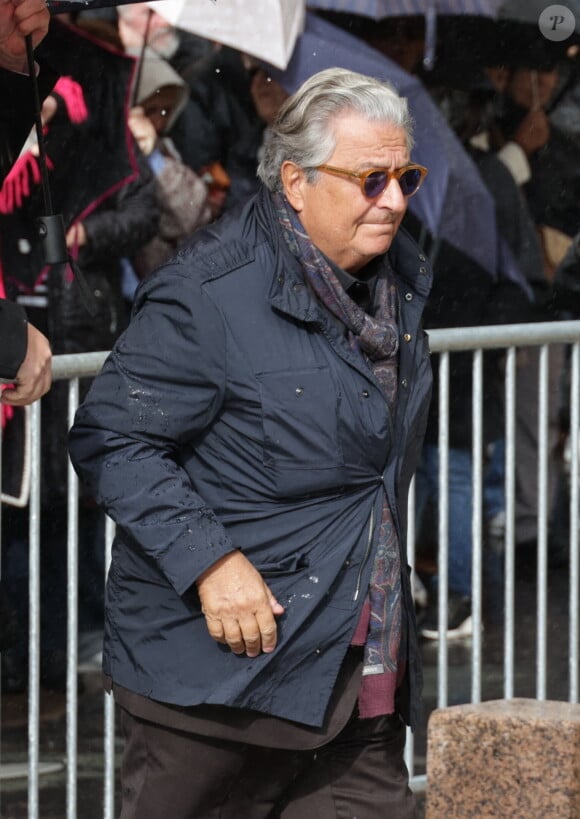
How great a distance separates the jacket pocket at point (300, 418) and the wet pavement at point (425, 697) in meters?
2.21

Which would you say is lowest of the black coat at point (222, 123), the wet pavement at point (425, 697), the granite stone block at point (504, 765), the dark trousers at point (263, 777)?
the wet pavement at point (425, 697)

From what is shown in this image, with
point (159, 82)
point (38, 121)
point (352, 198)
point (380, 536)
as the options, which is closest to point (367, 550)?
point (380, 536)

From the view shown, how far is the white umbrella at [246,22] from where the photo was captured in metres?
6.73

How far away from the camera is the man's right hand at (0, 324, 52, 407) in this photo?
3.14 m

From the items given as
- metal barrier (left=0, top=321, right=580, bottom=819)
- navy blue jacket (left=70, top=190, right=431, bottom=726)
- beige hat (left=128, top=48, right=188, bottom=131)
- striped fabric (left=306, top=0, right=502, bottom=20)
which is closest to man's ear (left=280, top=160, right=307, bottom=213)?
navy blue jacket (left=70, top=190, right=431, bottom=726)

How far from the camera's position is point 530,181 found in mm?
8312

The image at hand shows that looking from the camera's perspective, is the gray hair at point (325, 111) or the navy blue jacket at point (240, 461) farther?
the gray hair at point (325, 111)

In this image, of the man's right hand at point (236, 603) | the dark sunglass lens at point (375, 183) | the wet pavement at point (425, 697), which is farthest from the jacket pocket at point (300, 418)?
the wet pavement at point (425, 697)

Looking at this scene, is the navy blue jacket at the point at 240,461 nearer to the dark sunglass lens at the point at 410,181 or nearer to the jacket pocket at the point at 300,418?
the jacket pocket at the point at 300,418

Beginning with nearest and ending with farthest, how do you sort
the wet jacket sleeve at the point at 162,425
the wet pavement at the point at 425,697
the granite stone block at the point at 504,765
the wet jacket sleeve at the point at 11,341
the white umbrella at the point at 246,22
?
the wet jacket sleeve at the point at 11,341 → the granite stone block at the point at 504,765 → the wet jacket sleeve at the point at 162,425 → the wet pavement at the point at 425,697 → the white umbrella at the point at 246,22

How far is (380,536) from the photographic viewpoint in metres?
A: 3.59

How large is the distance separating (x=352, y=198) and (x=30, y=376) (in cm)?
88

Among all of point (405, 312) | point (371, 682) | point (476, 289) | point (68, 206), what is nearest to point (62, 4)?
point (405, 312)

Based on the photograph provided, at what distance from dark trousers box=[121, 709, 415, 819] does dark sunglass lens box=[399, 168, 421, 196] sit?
1194mm
